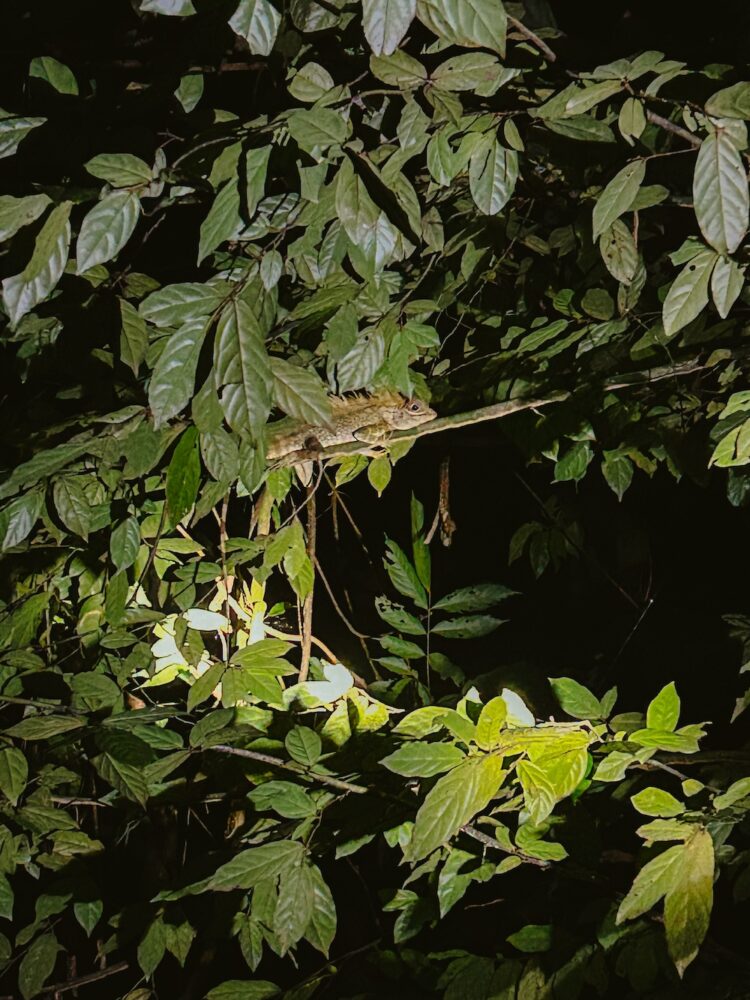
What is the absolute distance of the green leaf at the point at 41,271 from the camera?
0.80 meters

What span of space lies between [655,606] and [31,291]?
6.65ft

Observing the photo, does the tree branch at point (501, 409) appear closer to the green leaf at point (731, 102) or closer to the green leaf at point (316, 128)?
the green leaf at point (731, 102)

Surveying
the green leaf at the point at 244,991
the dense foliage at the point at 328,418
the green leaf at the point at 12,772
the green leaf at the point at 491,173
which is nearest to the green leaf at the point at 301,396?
the dense foliage at the point at 328,418

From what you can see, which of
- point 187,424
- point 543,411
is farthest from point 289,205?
point 543,411

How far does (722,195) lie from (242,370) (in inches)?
18.1

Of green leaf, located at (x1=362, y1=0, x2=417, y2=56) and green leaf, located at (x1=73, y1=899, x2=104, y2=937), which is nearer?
green leaf, located at (x1=362, y1=0, x2=417, y2=56)

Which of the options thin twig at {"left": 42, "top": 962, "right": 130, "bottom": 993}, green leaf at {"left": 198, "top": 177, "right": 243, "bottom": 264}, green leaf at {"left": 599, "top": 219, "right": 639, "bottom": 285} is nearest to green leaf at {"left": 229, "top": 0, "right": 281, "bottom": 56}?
green leaf at {"left": 198, "top": 177, "right": 243, "bottom": 264}

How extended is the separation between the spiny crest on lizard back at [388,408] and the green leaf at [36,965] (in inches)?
43.5

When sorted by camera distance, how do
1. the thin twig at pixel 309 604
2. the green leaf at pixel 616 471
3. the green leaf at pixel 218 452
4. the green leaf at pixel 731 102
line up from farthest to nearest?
the thin twig at pixel 309 604 < the green leaf at pixel 616 471 < the green leaf at pixel 218 452 < the green leaf at pixel 731 102

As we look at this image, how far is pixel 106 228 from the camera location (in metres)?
0.83

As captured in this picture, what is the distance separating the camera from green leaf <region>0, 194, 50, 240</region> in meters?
0.80

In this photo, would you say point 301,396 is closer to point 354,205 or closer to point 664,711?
point 354,205

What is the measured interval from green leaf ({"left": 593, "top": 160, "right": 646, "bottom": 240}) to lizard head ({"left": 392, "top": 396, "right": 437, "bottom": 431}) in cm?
80

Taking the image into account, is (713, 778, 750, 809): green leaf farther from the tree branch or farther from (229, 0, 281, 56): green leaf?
(229, 0, 281, 56): green leaf
